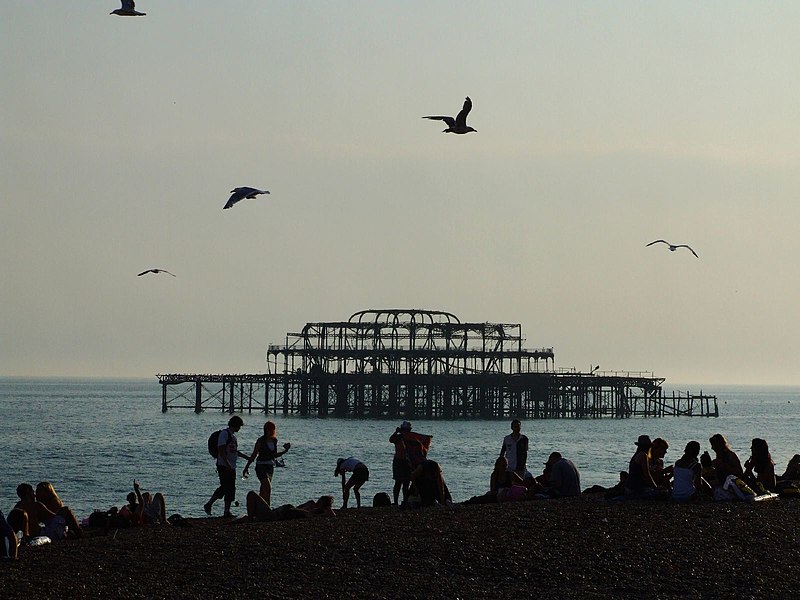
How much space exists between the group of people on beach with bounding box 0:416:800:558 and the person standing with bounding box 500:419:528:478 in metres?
0.02

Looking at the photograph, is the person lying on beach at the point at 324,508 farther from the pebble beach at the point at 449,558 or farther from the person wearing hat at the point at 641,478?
the person wearing hat at the point at 641,478

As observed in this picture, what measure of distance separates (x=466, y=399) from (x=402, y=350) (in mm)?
5773

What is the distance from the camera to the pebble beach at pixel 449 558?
14.6 meters

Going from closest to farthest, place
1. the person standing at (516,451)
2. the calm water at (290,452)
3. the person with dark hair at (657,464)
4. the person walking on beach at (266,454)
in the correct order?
the person walking on beach at (266,454) < the person with dark hair at (657,464) < the person standing at (516,451) < the calm water at (290,452)

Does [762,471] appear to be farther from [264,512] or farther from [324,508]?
[264,512]

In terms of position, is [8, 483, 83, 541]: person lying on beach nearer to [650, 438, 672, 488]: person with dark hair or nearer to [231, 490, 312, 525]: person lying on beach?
[231, 490, 312, 525]: person lying on beach

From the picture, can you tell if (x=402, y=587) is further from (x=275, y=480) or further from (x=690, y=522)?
(x=275, y=480)

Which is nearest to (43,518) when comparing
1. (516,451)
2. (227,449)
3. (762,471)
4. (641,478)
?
(227,449)

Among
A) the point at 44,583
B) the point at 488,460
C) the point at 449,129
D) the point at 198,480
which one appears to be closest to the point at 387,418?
the point at 488,460

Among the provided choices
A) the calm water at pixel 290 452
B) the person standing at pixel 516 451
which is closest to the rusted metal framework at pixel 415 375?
the calm water at pixel 290 452

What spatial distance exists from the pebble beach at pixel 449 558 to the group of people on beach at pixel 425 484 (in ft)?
2.04

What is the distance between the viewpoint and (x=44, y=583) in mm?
14703

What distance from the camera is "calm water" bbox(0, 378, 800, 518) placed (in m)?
43.2

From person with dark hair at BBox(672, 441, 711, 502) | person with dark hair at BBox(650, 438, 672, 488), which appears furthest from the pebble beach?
person with dark hair at BBox(650, 438, 672, 488)
